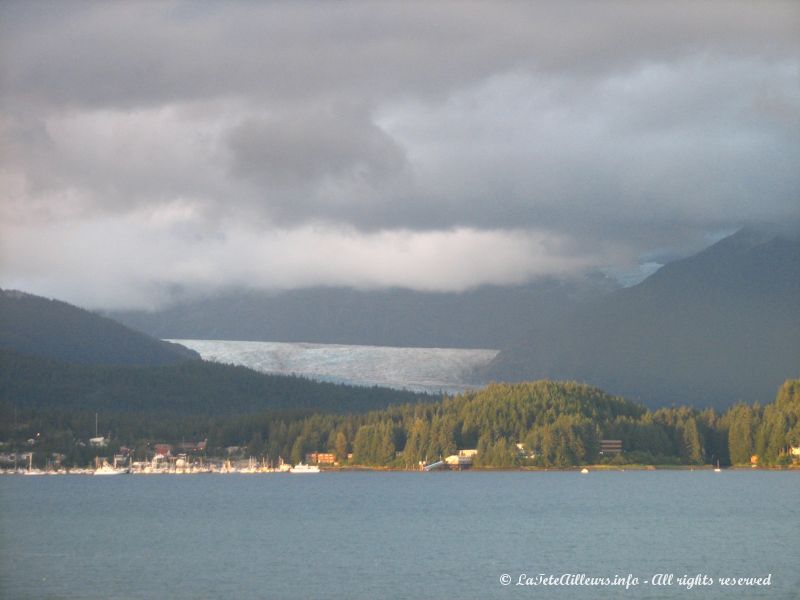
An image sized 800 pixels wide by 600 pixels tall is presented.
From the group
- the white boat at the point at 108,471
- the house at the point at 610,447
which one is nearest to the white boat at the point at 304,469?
the white boat at the point at 108,471

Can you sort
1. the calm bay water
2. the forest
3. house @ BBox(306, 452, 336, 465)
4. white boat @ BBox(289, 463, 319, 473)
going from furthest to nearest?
house @ BBox(306, 452, 336, 465)
white boat @ BBox(289, 463, 319, 473)
the forest
the calm bay water

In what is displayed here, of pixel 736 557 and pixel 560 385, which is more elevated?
pixel 560 385

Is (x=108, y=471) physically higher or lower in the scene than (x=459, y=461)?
lower

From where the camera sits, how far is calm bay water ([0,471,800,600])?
67062mm

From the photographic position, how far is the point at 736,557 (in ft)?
250

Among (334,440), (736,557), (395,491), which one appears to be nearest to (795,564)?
(736,557)

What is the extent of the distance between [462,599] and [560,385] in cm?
13416

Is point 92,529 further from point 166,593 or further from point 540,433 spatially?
point 540,433

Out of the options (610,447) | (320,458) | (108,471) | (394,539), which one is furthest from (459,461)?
Answer: (394,539)

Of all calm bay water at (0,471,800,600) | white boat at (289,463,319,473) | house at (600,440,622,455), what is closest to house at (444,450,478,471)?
house at (600,440,622,455)

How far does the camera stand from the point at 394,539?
8788 centimetres

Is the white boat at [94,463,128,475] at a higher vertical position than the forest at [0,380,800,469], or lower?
lower

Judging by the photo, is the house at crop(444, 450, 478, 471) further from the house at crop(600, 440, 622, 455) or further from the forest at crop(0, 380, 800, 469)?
the house at crop(600, 440, 622, 455)

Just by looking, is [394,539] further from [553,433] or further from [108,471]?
[108,471]
